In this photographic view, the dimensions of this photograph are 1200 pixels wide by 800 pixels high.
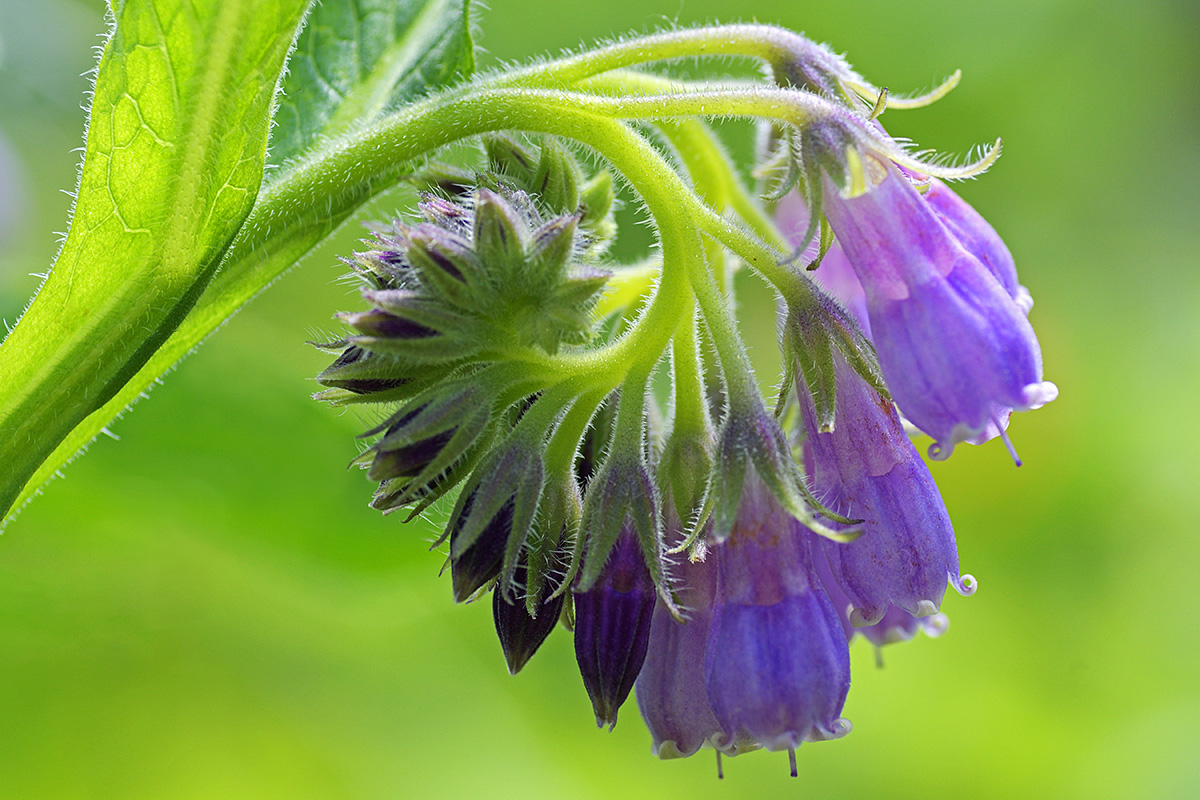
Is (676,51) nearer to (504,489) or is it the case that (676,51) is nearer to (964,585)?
(504,489)

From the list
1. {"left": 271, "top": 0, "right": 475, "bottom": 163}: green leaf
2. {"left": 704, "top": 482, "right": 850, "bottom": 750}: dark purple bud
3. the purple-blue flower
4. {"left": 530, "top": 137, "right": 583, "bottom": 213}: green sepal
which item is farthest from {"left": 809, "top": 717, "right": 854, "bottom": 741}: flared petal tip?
{"left": 271, "top": 0, "right": 475, "bottom": 163}: green leaf

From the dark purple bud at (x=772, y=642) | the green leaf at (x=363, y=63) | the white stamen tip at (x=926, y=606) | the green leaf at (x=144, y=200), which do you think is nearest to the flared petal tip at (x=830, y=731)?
the dark purple bud at (x=772, y=642)

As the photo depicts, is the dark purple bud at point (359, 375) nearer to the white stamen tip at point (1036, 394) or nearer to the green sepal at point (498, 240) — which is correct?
the green sepal at point (498, 240)

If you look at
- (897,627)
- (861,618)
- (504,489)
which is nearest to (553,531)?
(504,489)

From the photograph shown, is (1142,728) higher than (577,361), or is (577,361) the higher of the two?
(1142,728)

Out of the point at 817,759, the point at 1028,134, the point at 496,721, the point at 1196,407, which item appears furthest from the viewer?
the point at 1028,134

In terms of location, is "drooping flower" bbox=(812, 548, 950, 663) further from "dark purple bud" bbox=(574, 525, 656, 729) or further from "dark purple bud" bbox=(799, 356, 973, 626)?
"dark purple bud" bbox=(574, 525, 656, 729)

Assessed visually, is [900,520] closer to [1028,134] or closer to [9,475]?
[9,475]

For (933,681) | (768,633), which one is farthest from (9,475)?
(933,681)
